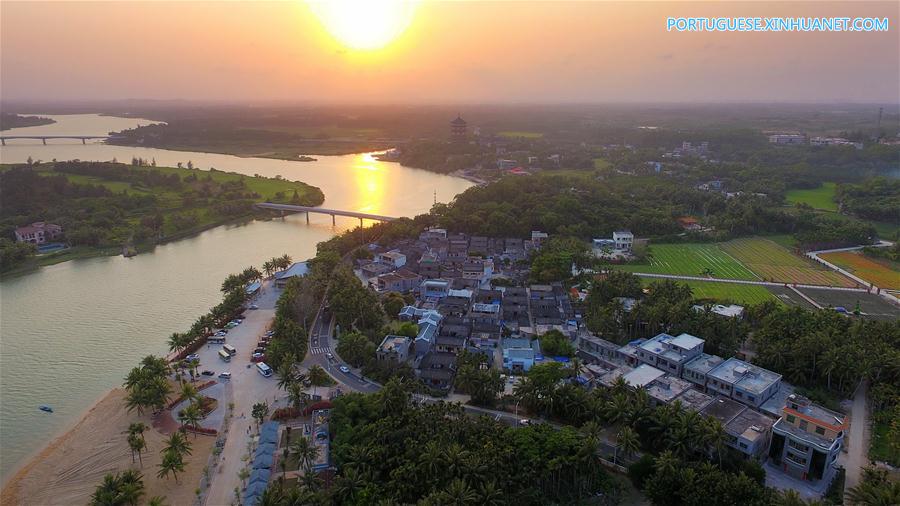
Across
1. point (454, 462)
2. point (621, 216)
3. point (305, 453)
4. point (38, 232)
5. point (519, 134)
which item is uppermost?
point (519, 134)

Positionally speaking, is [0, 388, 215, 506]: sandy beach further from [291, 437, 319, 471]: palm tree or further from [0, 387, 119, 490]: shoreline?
[291, 437, 319, 471]: palm tree

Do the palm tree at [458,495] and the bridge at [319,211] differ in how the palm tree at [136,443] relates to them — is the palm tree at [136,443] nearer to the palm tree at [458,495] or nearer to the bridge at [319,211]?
the palm tree at [458,495]

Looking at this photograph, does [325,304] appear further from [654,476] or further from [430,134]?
[430,134]

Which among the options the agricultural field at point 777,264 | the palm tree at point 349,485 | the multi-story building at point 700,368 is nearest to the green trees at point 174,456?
the palm tree at point 349,485

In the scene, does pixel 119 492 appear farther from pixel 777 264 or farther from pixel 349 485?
pixel 777 264

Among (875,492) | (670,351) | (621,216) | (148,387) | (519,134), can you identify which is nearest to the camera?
(875,492)

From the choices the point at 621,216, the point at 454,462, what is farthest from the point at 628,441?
the point at 621,216

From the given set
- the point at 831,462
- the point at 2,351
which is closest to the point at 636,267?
the point at 831,462
